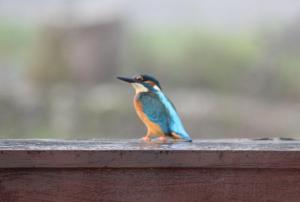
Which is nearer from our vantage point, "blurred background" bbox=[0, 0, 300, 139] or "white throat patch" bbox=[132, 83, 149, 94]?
"white throat patch" bbox=[132, 83, 149, 94]

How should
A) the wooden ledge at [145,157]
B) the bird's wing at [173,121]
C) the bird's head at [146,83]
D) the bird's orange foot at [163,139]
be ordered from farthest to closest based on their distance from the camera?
the bird's head at [146,83] → the bird's wing at [173,121] → the bird's orange foot at [163,139] → the wooden ledge at [145,157]

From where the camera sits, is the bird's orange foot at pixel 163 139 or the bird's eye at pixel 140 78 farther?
the bird's eye at pixel 140 78

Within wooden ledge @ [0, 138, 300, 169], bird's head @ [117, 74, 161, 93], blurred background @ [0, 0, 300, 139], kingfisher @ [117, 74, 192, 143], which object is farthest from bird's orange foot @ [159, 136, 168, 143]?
blurred background @ [0, 0, 300, 139]

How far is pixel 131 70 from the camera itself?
345 inches

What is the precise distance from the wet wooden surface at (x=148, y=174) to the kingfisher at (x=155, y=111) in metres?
0.47

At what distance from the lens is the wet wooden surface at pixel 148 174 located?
57.4 inches

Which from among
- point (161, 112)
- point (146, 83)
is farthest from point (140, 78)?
point (161, 112)

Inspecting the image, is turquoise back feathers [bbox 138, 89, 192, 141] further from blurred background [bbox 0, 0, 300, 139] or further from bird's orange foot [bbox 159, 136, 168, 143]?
blurred background [bbox 0, 0, 300, 139]

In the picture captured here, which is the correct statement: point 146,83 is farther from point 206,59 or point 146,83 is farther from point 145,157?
point 206,59

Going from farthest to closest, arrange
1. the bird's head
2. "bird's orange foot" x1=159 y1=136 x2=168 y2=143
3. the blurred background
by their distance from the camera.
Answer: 1. the blurred background
2. the bird's head
3. "bird's orange foot" x1=159 y1=136 x2=168 y2=143

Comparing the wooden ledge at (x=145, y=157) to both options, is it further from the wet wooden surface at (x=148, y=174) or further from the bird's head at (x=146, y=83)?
the bird's head at (x=146, y=83)

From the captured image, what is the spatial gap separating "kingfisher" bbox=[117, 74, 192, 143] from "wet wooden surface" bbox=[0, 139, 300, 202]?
47 centimetres

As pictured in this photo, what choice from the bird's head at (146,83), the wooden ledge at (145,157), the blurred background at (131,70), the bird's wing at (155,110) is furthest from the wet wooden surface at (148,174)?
the blurred background at (131,70)

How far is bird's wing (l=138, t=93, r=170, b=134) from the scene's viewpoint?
2070 millimetres
